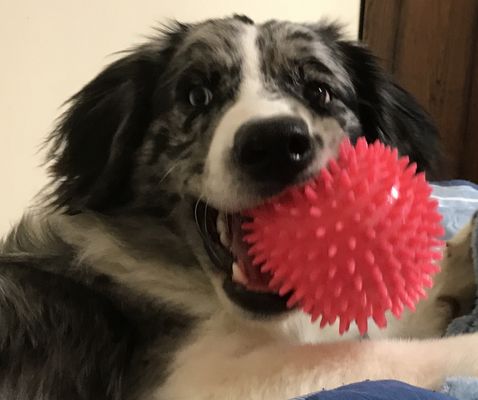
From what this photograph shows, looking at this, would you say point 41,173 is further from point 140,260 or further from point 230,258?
point 230,258

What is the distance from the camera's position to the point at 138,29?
7.39ft

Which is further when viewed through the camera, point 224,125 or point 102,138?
point 102,138

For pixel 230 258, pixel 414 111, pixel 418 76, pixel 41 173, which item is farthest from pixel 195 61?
pixel 418 76

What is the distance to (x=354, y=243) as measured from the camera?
92 cm

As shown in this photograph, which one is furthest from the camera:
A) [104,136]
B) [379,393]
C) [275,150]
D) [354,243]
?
[104,136]

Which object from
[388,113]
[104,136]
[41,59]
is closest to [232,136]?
[104,136]

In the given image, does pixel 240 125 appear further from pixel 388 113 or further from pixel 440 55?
pixel 440 55

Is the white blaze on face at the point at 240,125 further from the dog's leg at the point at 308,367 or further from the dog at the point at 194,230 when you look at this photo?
the dog's leg at the point at 308,367

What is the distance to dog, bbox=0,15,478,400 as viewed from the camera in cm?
108

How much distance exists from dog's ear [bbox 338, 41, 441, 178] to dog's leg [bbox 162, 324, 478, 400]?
51 centimetres

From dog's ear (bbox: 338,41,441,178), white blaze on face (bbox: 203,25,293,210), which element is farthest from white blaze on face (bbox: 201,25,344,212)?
dog's ear (bbox: 338,41,441,178)

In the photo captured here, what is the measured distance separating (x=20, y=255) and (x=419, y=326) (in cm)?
78

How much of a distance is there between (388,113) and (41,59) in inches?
42.0

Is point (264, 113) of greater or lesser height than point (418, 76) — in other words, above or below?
above
